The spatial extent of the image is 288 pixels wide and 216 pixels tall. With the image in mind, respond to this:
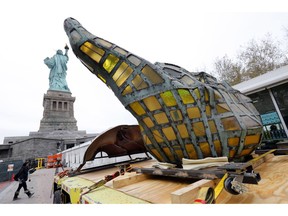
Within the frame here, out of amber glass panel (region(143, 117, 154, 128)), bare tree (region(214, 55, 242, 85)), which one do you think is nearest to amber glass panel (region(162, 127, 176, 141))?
amber glass panel (region(143, 117, 154, 128))

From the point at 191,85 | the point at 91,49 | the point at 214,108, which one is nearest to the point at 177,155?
the point at 214,108

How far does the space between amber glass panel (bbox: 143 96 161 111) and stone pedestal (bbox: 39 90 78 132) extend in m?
33.3

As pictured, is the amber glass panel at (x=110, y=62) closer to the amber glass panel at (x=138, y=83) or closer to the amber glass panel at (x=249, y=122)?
the amber glass panel at (x=138, y=83)

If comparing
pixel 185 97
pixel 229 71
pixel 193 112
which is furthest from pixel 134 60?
pixel 229 71

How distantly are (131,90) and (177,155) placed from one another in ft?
4.30

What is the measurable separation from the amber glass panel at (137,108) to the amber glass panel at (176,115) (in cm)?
51

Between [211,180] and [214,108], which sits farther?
[214,108]

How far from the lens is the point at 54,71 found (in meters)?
38.7

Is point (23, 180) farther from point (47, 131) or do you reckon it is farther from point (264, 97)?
point (47, 131)

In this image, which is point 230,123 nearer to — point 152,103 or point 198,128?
point 198,128

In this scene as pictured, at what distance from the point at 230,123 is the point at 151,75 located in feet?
4.58

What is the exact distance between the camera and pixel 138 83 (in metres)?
2.60

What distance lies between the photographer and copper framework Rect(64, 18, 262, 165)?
7.64ft

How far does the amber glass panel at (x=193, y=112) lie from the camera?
7.64 feet
